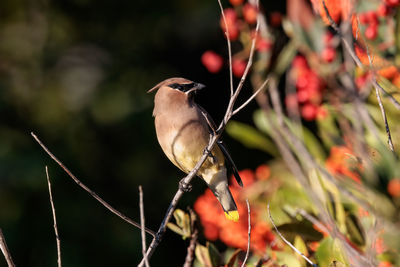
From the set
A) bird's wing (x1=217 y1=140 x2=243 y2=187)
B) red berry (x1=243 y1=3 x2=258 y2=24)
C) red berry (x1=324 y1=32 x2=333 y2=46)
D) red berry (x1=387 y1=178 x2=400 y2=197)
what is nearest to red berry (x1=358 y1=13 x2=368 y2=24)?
red berry (x1=324 y1=32 x2=333 y2=46)

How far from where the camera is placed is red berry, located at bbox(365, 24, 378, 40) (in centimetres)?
252

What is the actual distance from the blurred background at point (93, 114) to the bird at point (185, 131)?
6.51 feet

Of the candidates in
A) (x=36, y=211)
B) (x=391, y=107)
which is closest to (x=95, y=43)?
(x=36, y=211)

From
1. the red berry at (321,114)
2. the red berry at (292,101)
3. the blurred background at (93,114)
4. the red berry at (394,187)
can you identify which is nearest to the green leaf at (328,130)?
the red berry at (321,114)

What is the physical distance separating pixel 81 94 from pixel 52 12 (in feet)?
2.43

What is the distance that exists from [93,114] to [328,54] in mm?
3138

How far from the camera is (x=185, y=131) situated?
288cm

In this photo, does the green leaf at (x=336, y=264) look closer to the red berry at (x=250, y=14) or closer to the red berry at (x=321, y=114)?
the red berry at (x=321, y=114)

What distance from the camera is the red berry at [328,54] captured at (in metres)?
2.59

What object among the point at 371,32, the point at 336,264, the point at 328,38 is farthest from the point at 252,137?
the point at 336,264

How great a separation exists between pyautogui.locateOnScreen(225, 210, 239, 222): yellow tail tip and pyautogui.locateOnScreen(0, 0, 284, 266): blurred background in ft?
7.16

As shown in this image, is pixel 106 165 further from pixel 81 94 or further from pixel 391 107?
pixel 391 107

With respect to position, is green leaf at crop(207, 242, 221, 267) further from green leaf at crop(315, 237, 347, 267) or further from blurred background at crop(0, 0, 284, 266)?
blurred background at crop(0, 0, 284, 266)

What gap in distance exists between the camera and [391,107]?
94.7 inches
